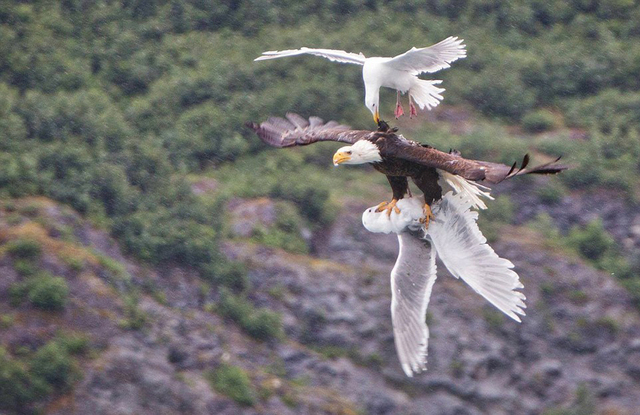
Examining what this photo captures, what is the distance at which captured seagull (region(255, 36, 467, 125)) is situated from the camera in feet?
31.5

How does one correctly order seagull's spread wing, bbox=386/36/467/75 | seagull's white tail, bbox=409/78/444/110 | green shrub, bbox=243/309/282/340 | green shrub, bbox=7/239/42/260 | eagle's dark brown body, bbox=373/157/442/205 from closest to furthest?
1. eagle's dark brown body, bbox=373/157/442/205
2. seagull's spread wing, bbox=386/36/467/75
3. seagull's white tail, bbox=409/78/444/110
4. green shrub, bbox=7/239/42/260
5. green shrub, bbox=243/309/282/340

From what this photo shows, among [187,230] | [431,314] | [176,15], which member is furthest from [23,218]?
[176,15]

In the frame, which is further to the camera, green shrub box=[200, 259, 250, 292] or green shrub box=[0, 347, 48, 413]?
green shrub box=[200, 259, 250, 292]

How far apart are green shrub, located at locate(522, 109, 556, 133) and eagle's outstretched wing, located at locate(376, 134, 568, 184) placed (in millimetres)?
13548

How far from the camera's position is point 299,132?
995 centimetres

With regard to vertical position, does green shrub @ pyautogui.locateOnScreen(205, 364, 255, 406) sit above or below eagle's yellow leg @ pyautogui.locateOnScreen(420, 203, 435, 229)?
below

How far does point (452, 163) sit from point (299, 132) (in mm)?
2100

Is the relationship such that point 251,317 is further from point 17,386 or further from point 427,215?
point 427,215

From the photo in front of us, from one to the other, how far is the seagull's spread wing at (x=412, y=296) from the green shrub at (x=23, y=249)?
8207mm

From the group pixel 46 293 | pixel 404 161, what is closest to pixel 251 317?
pixel 46 293

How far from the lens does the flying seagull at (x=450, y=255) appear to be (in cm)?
899

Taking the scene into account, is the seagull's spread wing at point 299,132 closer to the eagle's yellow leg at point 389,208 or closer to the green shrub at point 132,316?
the eagle's yellow leg at point 389,208

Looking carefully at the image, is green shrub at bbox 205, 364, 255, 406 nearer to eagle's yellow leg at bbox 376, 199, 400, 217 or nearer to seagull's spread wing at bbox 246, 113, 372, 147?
seagull's spread wing at bbox 246, 113, 372, 147

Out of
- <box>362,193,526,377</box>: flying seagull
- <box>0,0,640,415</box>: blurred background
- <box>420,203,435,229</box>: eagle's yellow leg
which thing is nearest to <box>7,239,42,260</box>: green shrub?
<box>0,0,640,415</box>: blurred background
